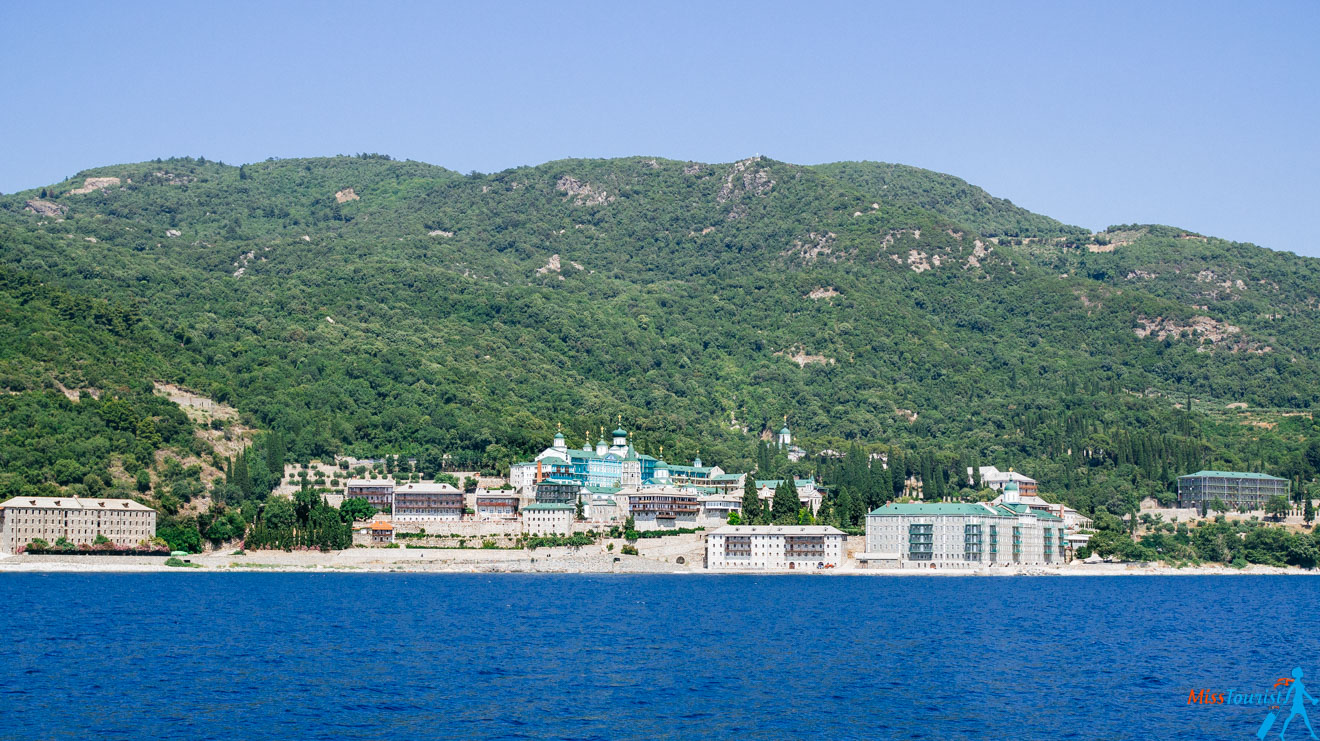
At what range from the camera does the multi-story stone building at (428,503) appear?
472ft

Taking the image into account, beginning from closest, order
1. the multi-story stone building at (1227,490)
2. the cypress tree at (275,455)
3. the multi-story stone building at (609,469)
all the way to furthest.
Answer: the cypress tree at (275,455) < the multi-story stone building at (609,469) < the multi-story stone building at (1227,490)

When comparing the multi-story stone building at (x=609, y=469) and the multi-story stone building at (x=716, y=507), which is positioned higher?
the multi-story stone building at (x=609, y=469)

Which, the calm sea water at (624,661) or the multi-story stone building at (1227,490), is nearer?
the calm sea water at (624,661)

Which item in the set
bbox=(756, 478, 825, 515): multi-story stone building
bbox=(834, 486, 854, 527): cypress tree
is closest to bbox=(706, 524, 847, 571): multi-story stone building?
bbox=(834, 486, 854, 527): cypress tree

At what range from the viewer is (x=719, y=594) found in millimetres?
110500

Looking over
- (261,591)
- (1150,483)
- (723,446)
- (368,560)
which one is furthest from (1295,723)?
(723,446)

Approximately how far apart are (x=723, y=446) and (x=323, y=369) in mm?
50275

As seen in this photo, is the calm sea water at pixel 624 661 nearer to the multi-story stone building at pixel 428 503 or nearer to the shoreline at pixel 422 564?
the shoreline at pixel 422 564

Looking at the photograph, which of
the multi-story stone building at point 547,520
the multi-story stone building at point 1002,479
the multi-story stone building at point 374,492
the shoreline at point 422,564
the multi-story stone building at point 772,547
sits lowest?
the shoreline at point 422,564

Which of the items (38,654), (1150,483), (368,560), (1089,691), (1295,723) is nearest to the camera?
(1295,723)

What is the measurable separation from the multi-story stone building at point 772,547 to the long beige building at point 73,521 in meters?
49.3

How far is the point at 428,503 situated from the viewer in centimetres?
14475

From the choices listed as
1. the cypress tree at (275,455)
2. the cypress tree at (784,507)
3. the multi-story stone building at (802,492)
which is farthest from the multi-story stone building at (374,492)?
the multi-story stone building at (802,492)

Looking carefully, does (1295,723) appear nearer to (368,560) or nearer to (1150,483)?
(368,560)
